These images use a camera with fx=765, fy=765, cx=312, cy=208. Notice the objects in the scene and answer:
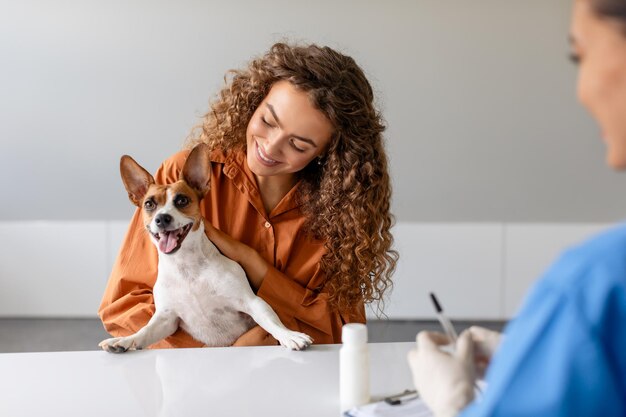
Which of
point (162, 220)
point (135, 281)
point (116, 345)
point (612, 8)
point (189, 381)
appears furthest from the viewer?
point (135, 281)

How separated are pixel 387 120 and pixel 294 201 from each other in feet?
6.41

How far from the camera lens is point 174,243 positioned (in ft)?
5.95

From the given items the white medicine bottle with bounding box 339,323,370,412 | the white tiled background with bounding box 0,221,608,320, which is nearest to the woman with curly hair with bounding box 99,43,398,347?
the white medicine bottle with bounding box 339,323,370,412

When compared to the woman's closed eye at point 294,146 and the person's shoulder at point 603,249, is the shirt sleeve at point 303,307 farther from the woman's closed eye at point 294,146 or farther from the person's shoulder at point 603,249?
the person's shoulder at point 603,249

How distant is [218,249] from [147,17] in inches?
83.9

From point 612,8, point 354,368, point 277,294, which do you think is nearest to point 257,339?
point 277,294

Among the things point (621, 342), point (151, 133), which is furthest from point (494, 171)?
point (621, 342)

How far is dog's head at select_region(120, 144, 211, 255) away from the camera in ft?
5.86

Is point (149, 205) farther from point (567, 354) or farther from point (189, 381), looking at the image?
point (567, 354)

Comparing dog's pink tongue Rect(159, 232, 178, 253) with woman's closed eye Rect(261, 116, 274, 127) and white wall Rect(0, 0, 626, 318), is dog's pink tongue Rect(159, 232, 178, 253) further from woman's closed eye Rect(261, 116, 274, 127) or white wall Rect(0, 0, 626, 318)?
white wall Rect(0, 0, 626, 318)

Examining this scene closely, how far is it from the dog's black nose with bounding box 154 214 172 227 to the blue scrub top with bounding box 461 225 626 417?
3.92ft

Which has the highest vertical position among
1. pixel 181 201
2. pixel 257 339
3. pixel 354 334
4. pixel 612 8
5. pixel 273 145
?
pixel 612 8

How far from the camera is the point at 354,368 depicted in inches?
52.3

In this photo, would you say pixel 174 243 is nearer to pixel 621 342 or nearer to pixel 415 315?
pixel 621 342
